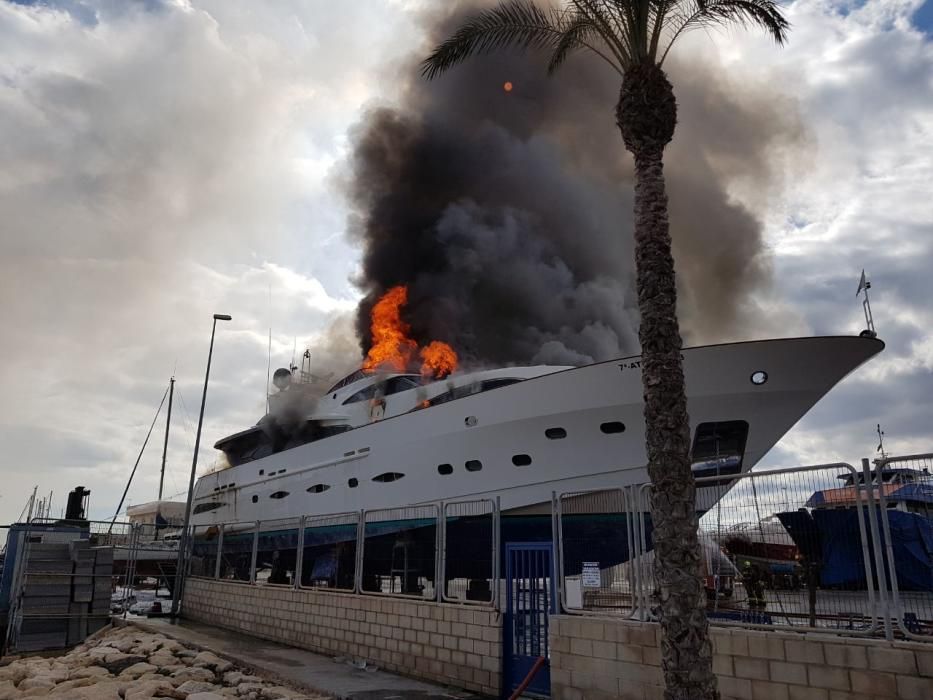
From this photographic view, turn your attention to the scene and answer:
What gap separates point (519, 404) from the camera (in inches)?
687

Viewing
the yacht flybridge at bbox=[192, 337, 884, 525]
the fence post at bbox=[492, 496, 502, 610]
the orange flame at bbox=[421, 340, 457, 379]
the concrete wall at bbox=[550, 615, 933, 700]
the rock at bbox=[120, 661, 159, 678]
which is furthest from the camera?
the orange flame at bbox=[421, 340, 457, 379]

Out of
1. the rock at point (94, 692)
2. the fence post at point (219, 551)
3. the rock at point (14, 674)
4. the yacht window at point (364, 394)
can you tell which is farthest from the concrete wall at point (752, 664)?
the yacht window at point (364, 394)

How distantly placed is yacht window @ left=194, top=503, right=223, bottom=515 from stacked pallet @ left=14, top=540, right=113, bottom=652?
29.2ft

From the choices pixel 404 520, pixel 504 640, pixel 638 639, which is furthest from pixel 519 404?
pixel 638 639

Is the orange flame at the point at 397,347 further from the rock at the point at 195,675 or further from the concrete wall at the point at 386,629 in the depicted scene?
the rock at the point at 195,675

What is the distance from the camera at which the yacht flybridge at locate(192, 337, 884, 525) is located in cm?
1583

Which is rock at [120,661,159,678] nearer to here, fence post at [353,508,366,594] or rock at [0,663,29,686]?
rock at [0,663,29,686]

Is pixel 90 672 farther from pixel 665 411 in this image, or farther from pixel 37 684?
pixel 665 411

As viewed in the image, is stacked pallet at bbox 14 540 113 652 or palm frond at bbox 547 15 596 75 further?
stacked pallet at bbox 14 540 113 652

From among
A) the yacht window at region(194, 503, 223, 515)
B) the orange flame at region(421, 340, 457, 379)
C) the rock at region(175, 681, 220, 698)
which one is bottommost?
the rock at region(175, 681, 220, 698)

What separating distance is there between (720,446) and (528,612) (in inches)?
361

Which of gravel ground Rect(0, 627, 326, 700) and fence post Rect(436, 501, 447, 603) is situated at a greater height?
fence post Rect(436, 501, 447, 603)

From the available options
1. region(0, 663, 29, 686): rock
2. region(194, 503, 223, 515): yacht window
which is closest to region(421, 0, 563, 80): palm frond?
region(0, 663, 29, 686): rock

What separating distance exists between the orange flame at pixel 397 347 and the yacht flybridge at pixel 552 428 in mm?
7462
